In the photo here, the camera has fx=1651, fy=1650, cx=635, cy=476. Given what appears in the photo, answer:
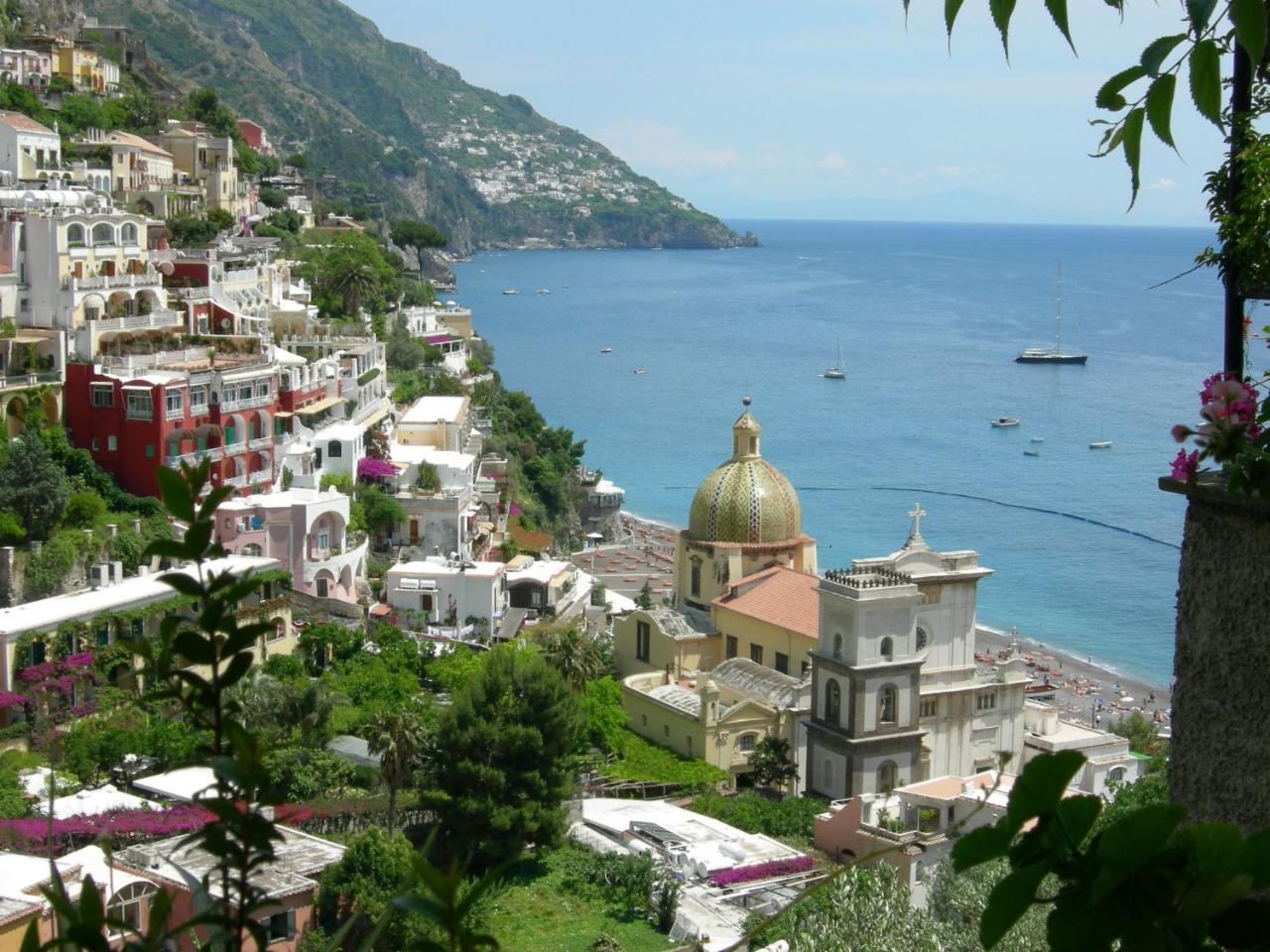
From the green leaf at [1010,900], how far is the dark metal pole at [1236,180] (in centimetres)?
191

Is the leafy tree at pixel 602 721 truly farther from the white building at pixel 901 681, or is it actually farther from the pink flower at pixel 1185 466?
the pink flower at pixel 1185 466

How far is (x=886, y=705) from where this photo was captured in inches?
1032

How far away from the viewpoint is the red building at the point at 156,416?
29938 millimetres

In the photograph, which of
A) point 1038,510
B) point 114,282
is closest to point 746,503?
point 114,282

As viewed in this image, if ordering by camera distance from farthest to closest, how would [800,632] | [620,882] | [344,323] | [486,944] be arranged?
[344,323] → [800,632] → [620,882] → [486,944]

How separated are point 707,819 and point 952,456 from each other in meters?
54.0

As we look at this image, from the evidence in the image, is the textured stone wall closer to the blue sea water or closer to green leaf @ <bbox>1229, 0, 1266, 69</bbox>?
green leaf @ <bbox>1229, 0, 1266, 69</bbox>

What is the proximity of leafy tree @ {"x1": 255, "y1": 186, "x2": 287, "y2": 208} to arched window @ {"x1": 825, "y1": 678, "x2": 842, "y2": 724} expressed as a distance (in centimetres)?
3921

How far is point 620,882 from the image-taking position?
65.6ft

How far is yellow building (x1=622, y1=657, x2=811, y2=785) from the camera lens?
26.4 meters

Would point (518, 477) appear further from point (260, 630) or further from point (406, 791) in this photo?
point (260, 630)

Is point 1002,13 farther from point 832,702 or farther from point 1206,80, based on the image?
point 832,702

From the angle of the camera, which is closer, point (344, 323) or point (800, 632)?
point (800, 632)

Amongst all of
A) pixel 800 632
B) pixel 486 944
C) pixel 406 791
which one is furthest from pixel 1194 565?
pixel 800 632
